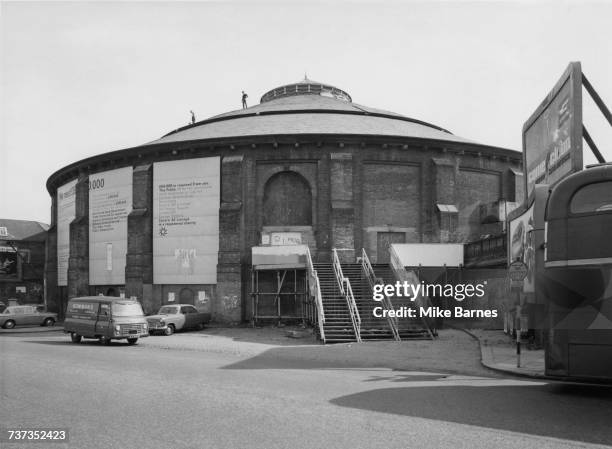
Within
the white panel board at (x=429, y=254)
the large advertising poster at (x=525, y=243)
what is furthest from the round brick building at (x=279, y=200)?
the large advertising poster at (x=525, y=243)

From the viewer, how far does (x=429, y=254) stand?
96.6 feet

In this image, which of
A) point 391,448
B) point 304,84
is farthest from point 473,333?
point 304,84

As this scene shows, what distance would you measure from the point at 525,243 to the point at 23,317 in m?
28.6

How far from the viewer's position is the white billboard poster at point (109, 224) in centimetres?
3528

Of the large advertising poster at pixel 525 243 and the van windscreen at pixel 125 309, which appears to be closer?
the large advertising poster at pixel 525 243

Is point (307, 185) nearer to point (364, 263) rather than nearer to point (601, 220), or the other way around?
point (364, 263)

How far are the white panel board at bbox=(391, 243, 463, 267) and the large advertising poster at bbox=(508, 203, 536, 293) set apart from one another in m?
8.14

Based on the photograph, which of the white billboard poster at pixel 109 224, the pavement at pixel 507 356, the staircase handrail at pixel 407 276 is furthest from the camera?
the white billboard poster at pixel 109 224

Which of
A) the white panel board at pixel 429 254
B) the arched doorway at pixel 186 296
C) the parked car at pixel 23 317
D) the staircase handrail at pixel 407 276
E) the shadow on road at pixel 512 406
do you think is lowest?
the parked car at pixel 23 317

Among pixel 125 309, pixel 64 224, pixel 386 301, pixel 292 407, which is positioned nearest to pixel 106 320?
pixel 125 309

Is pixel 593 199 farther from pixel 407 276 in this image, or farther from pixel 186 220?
pixel 186 220

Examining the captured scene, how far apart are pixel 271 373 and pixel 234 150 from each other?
20.7 m

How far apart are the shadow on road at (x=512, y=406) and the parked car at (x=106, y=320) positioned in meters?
A: 13.8

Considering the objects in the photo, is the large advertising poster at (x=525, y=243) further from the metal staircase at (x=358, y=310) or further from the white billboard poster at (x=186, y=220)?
the white billboard poster at (x=186, y=220)
